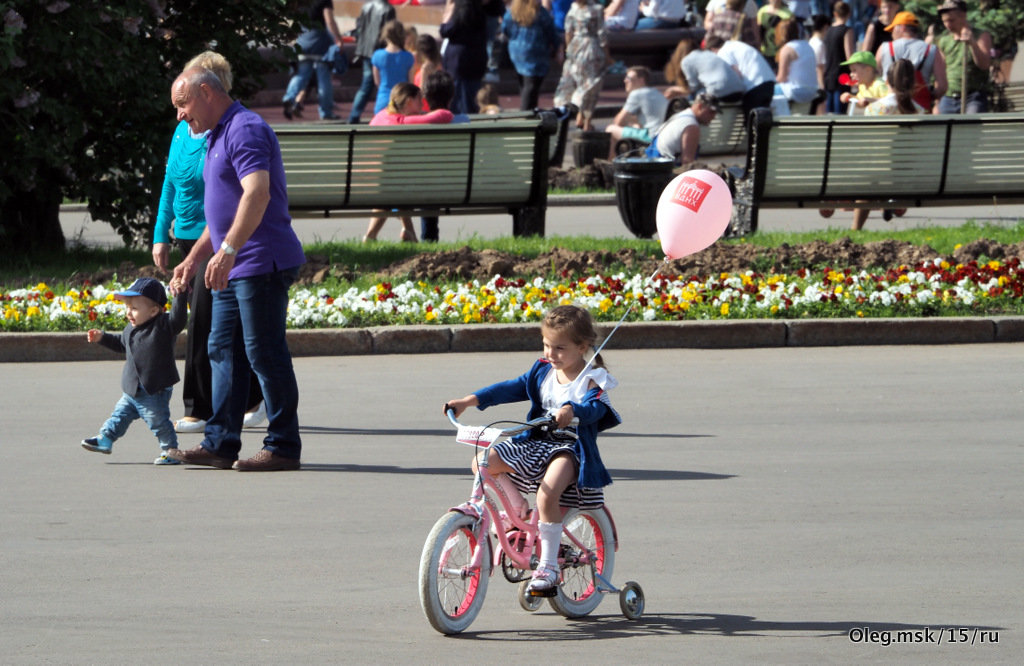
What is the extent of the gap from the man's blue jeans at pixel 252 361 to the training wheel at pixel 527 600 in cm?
231

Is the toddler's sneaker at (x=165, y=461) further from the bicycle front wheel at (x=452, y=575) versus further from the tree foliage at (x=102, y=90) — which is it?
the tree foliage at (x=102, y=90)

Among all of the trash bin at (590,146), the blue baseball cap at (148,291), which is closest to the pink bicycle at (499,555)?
the blue baseball cap at (148,291)

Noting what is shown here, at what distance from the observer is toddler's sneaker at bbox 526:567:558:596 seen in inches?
207

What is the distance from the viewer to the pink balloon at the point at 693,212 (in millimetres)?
6258

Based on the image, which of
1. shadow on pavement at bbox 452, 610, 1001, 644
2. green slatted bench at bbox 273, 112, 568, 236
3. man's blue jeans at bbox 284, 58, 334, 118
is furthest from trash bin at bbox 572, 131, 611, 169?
shadow on pavement at bbox 452, 610, 1001, 644

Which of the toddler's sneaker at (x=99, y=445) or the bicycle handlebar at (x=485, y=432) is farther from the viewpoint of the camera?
the toddler's sneaker at (x=99, y=445)

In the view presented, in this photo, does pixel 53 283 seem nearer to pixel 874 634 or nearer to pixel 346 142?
pixel 346 142

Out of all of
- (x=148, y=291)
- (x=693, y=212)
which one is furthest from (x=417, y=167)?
(x=693, y=212)

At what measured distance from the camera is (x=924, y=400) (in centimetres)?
918

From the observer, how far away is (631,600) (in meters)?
5.39

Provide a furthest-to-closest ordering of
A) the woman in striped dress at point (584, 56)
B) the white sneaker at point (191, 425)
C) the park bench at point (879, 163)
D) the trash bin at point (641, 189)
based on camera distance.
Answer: the woman in striped dress at point (584, 56) → the trash bin at point (641, 189) → the park bench at point (879, 163) → the white sneaker at point (191, 425)

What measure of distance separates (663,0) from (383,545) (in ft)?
78.2

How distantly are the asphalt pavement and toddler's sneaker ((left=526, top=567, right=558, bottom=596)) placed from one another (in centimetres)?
14

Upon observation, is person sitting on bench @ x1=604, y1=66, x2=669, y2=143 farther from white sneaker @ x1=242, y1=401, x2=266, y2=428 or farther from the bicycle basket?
the bicycle basket
